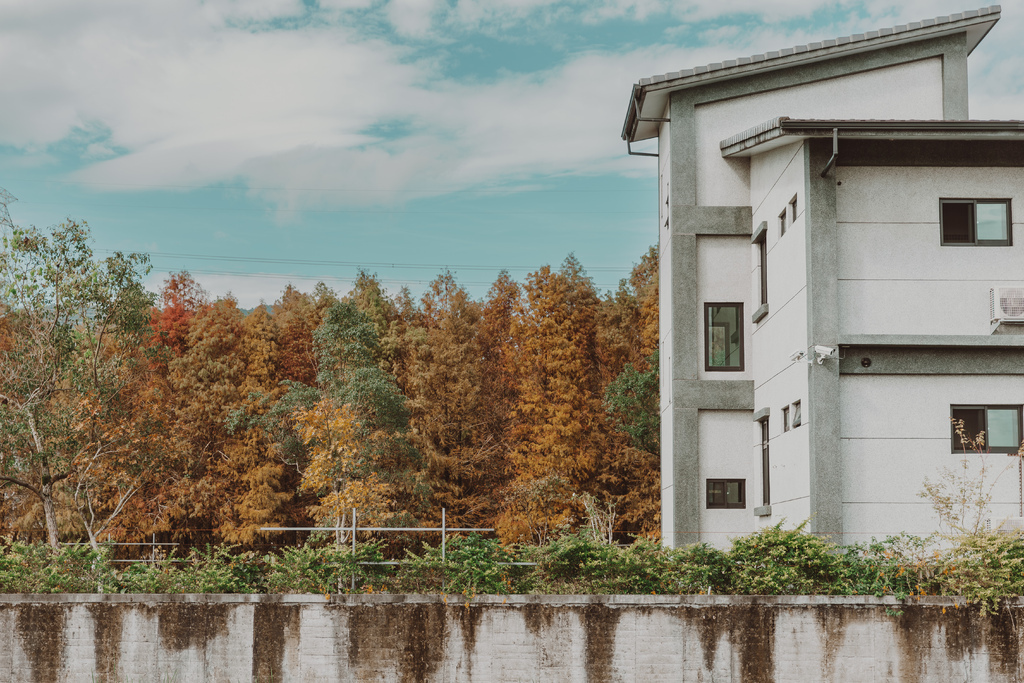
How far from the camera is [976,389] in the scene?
48.1ft

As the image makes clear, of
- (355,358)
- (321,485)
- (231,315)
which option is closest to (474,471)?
(355,358)

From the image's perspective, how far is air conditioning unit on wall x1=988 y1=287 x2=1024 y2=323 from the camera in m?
14.6

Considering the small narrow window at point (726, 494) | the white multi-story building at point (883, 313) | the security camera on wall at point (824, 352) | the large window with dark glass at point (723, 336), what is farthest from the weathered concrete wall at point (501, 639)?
the large window with dark glass at point (723, 336)

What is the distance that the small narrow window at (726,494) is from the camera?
58.0ft

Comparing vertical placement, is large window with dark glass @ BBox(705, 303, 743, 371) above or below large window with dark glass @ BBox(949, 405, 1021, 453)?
above

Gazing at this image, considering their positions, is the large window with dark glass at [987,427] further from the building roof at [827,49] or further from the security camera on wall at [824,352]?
the building roof at [827,49]

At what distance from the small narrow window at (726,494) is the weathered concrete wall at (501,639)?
4826 mm

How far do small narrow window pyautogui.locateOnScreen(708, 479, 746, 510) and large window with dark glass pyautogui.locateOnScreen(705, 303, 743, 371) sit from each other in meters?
2.09

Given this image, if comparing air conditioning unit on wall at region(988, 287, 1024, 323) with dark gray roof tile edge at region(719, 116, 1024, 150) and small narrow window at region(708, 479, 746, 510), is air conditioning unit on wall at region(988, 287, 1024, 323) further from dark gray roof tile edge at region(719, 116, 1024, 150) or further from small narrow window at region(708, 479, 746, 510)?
small narrow window at region(708, 479, 746, 510)

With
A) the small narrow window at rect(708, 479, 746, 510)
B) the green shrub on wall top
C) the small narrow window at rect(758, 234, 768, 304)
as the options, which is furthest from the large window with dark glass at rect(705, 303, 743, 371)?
the green shrub on wall top

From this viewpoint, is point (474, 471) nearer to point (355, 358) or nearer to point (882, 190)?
point (355, 358)

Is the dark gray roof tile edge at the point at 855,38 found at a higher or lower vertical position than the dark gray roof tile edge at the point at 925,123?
higher

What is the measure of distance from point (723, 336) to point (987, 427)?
5020mm

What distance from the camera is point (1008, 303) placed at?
48.1 ft
